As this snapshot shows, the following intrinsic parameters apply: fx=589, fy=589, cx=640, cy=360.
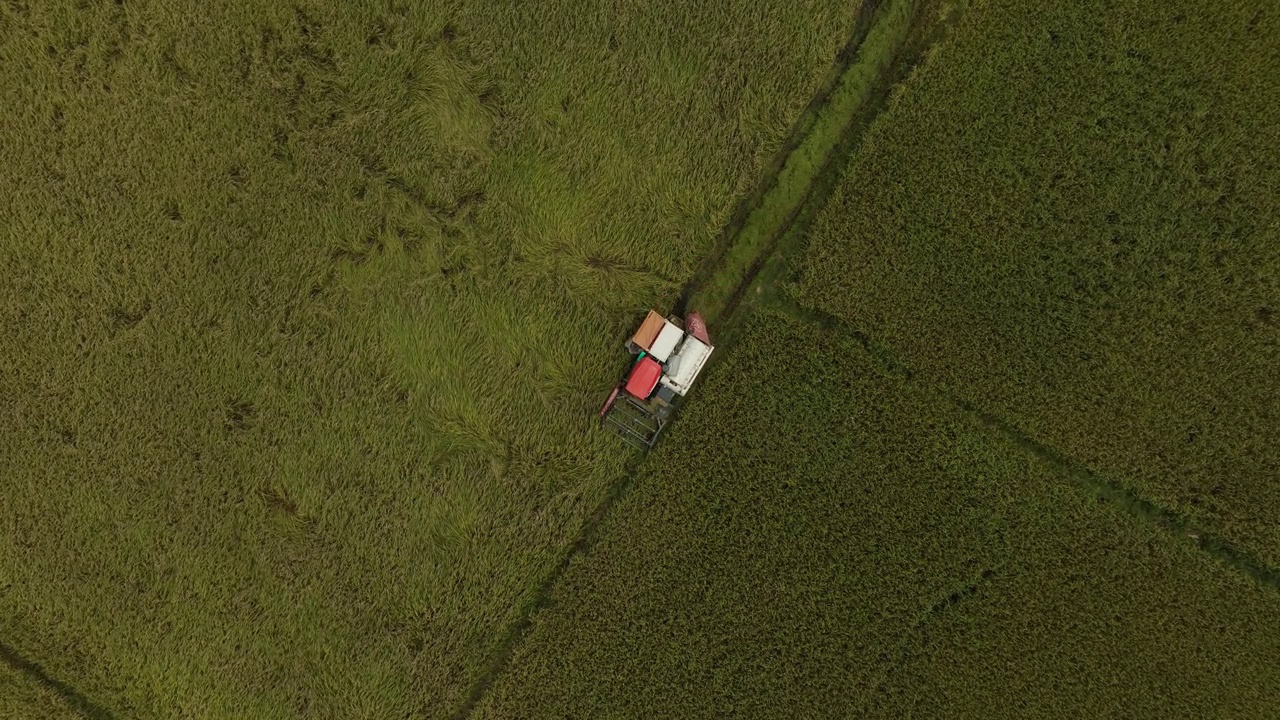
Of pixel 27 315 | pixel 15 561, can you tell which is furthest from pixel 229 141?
pixel 15 561

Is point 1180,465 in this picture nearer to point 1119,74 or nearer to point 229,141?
point 1119,74

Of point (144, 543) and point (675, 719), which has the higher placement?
point (675, 719)

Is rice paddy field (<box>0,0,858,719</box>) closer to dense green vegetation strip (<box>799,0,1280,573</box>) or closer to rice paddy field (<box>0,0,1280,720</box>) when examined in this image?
rice paddy field (<box>0,0,1280,720</box>)

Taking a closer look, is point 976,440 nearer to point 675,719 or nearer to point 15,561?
point 675,719

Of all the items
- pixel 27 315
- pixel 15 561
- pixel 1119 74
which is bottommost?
pixel 15 561

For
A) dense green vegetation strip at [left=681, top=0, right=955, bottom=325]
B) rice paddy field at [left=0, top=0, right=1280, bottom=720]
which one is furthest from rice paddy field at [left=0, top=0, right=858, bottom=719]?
dense green vegetation strip at [left=681, top=0, right=955, bottom=325]

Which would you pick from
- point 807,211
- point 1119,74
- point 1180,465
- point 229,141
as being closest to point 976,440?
point 1180,465
